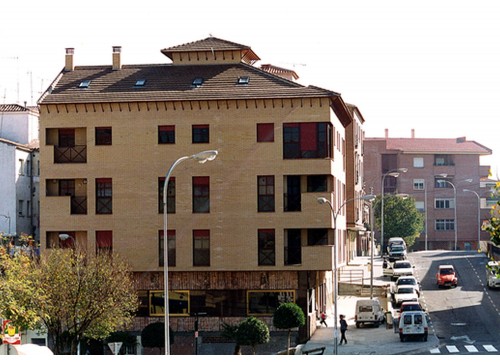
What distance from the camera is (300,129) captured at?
2333 inches

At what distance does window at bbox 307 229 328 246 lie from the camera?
195 feet

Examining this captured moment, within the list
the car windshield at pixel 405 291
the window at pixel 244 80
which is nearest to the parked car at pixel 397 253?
the car windshield at pixel 405 291

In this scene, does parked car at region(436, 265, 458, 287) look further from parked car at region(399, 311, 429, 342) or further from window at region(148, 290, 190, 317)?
window at region(148, 290, 190, 317)

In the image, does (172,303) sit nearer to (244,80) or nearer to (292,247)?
(292,247)

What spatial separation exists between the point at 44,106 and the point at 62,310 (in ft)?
51.4

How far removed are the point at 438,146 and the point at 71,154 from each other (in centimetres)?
8464

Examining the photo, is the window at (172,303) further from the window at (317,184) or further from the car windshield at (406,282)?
the car windshield at (406,282)

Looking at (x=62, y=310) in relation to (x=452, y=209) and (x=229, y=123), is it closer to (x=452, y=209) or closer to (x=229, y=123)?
(x=229, y=123)

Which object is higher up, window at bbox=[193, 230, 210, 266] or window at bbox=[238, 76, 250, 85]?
window at bbox=[238, 76, 250, 85]

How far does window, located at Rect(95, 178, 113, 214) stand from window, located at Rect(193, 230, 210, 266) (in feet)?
16.6

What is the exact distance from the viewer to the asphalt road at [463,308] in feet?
178

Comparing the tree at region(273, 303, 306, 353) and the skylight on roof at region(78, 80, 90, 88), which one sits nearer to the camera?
the tree at region(273, 303, 306, 353)

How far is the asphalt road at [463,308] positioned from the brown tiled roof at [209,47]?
19.0 meters

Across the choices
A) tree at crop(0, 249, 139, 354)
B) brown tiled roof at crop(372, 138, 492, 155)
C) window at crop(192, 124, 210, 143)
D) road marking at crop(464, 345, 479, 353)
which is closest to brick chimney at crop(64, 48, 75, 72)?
window at crop(192, 124, 210, 143)
